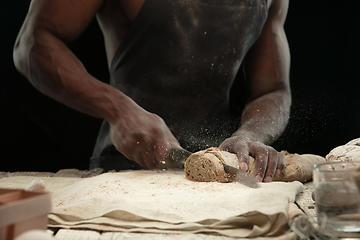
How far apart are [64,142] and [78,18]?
0.81 metres

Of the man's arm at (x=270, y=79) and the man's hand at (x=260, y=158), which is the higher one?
the man's arm at (x=270, y=79)

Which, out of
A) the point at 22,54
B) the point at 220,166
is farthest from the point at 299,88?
the point at 22,54

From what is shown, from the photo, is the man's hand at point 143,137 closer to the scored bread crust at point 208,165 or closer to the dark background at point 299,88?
the scored bread crust at point 208,165

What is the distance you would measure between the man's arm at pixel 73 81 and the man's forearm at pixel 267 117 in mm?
463

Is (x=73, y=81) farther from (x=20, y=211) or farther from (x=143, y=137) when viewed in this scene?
(x=20, y=211)

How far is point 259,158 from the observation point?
1.29 meters

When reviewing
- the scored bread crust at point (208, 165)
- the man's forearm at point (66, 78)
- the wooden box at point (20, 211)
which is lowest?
the scored bread crust at point (208, 165)

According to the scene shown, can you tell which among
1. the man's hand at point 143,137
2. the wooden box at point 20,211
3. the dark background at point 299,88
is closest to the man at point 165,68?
the man's hand at point 143,137

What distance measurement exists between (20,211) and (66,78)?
119cm

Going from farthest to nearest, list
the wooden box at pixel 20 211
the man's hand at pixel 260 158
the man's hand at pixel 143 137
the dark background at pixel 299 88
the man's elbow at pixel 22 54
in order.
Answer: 1. the dark background at pixel 299 88
2. the man's elbow at pixel 22 54
3. the man's hand at pixel 143 137
4. the man's hand at pixel 260 158
5. the wooden box at pixel 20 211

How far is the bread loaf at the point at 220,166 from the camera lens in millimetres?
1154

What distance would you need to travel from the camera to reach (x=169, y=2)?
1.65 meters

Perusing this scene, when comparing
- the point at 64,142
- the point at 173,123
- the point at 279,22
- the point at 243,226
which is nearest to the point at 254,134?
the point at 173,123

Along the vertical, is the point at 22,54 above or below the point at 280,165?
above
